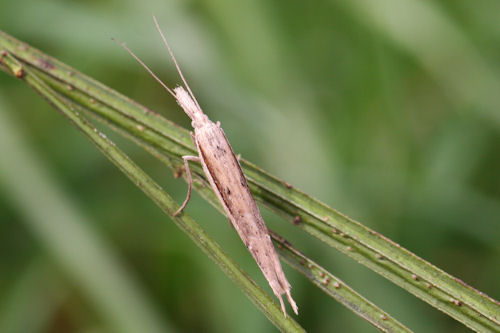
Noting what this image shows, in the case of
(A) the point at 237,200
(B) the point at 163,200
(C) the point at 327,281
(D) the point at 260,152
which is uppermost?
(D) the point at 260,152

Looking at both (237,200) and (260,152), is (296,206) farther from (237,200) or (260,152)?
(260,152)

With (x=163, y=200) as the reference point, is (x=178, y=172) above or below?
above

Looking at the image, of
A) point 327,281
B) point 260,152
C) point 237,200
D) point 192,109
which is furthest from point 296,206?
point 260,152

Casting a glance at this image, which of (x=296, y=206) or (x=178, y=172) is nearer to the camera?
(x=296, y=206)

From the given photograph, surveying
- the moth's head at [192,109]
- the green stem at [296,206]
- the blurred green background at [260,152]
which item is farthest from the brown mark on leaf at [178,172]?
the blurred green background at [260,152]

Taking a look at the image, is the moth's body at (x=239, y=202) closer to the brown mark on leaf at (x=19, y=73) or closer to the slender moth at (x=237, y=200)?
the slender moth at (x=237, y=200)

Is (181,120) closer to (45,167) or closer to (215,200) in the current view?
(45,167)

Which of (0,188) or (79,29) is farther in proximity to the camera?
(79,29)

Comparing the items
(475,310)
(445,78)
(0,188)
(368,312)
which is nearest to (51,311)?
(0,188)

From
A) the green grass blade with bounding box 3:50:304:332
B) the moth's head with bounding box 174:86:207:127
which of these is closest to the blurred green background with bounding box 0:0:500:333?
the moth's head with bounding box 174:86:207:127
